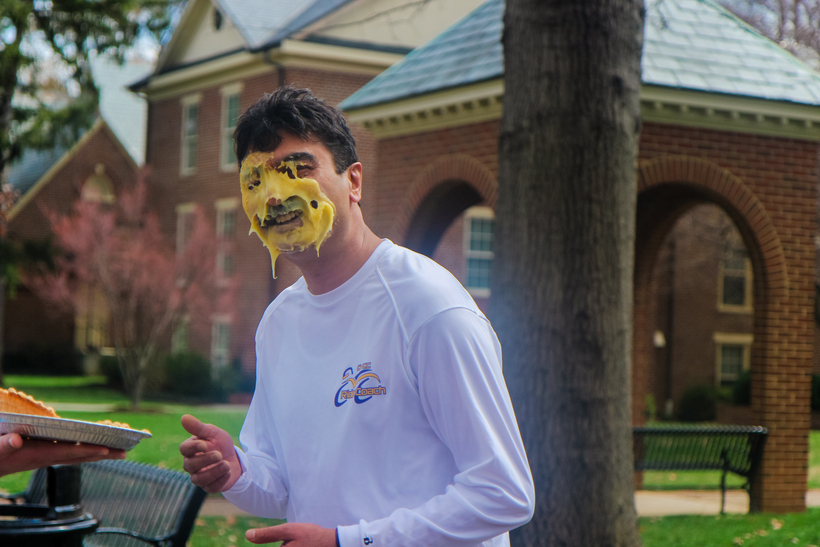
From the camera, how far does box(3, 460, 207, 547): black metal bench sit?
5.64 metres

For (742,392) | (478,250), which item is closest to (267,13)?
(478,250)

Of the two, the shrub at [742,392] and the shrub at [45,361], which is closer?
the shrub at [742,392]

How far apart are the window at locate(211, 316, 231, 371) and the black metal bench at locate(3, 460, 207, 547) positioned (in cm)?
1890

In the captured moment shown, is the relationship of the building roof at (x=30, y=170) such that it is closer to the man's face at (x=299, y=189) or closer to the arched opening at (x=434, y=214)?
the arched opening at (x=434, y=214)

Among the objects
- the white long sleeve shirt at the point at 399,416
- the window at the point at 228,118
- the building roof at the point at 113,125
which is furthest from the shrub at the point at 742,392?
the white long sleeve shirt at the point at 399,416

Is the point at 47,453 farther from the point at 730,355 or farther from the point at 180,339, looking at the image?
A: the point at 730,355

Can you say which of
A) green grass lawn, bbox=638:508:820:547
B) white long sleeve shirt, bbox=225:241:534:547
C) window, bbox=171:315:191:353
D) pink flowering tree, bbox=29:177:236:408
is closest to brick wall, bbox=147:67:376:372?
window, bbox=171:315:191:353

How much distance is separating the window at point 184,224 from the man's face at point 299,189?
25.4 meters

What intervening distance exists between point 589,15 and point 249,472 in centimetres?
320

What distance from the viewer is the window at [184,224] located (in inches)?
1076

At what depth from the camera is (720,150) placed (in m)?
11.3

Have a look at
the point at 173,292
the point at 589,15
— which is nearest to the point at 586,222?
the point at 589,15

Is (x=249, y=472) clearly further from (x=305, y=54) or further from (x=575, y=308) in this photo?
(x=305, y=54)

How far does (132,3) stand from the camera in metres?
24.5
